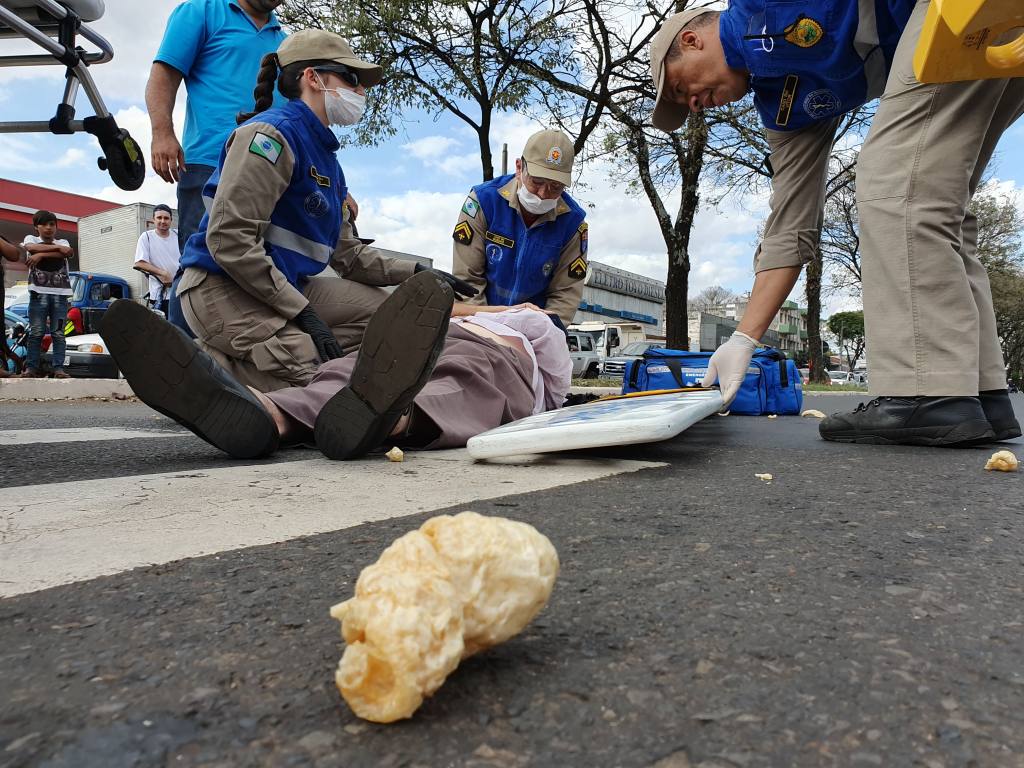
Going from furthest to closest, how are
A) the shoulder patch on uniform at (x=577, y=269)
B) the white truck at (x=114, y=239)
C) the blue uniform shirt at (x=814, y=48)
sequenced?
the white truck at (x=114, y=239), the shoulder patch on uniform at (x=577, y=269), the blue uniform shirt at (x=814, y=48)

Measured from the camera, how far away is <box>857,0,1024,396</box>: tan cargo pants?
225 cm

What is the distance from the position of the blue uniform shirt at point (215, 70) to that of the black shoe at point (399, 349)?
224 centimetres

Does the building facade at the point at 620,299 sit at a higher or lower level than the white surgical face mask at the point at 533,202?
higher

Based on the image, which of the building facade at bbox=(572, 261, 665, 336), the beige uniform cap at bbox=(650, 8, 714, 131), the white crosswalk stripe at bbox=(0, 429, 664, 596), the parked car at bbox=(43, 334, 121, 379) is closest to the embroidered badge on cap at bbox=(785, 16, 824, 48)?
the beige uniform cap at bbox=(650, 8, 714, 131)

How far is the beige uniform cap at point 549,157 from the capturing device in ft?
11.9

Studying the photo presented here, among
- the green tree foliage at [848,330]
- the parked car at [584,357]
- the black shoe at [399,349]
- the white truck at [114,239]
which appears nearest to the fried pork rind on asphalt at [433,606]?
the black shoe at [399,349]

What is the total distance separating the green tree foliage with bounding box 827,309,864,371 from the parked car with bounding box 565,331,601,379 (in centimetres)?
4556

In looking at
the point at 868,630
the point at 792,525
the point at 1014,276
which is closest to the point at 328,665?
the point at 868,630

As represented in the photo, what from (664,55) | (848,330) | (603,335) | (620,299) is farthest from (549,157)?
(848,330)

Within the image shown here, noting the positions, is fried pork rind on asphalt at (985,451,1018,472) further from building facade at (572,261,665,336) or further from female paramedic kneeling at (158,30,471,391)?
building facade at (572,261,665,336)

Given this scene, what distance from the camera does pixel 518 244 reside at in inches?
153

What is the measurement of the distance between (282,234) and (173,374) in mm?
1195

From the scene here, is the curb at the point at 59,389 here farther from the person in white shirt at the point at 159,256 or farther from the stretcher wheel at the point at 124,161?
the stretcher wheel at the point at 124,161

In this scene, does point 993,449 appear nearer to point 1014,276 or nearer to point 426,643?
point 426,643
